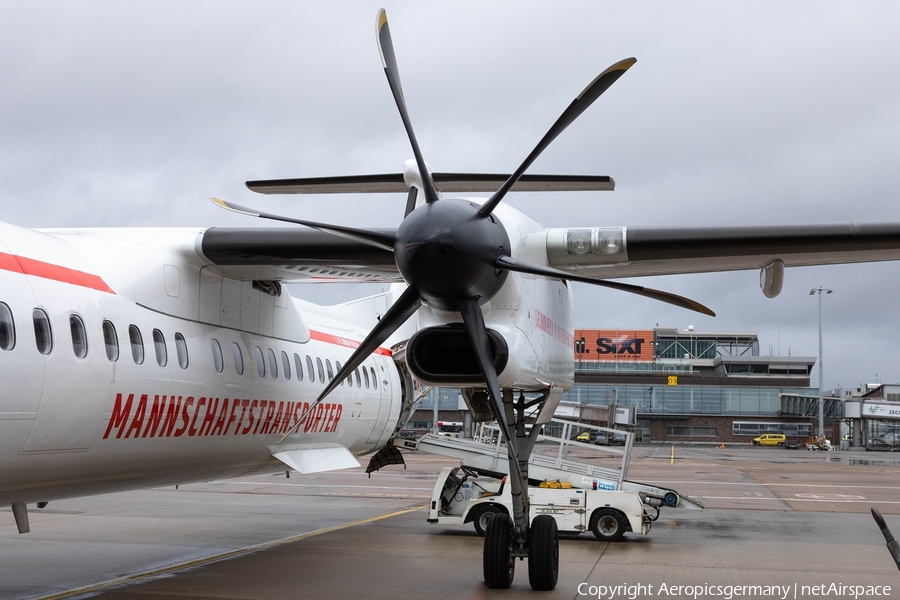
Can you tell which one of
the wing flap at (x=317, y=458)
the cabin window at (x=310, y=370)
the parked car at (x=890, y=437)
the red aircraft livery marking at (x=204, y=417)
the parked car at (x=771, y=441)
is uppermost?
the cabin window at (x=310, y=370)

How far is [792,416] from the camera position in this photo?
82.8m

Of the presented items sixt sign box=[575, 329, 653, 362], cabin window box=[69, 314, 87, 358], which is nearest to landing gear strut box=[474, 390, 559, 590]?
cabin window box=[69, 314, 87, 358]

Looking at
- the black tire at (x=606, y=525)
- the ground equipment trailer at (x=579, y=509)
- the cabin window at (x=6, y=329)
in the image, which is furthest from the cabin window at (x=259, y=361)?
the black tire at (x=606, y=525)

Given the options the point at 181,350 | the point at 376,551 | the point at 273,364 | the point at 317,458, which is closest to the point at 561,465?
the point at 376,551

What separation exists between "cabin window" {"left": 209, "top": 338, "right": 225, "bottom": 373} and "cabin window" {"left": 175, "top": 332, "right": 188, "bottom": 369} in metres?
0.54

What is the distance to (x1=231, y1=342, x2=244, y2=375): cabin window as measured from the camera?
36.2 feet

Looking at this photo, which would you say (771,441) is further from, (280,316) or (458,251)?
(458,251)

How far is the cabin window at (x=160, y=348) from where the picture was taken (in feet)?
31.3

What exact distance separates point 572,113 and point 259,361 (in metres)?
5.14

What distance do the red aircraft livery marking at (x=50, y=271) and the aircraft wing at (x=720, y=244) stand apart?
15.8 feet

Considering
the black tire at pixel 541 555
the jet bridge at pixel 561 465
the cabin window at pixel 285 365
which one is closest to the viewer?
the black tire at pixel 541 555

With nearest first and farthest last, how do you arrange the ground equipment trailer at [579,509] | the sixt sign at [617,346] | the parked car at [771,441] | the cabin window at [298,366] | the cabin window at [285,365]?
the cabin window at [285,365]
the cabin window at [298,366]
the ground equipment trailer at [579,509]
the parked car at [771,441]
the sixt sign at [617,346]

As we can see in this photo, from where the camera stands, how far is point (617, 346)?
313 feet

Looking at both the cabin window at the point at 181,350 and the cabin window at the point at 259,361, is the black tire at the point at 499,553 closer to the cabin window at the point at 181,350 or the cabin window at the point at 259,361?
the cabin window at the point at 259,361
